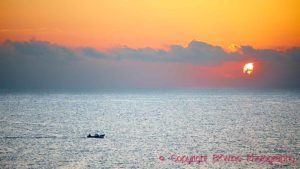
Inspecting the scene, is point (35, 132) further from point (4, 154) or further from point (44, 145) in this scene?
point (4, 154)

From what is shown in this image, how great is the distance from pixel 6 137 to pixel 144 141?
126 feet

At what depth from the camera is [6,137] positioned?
107625 millimetres

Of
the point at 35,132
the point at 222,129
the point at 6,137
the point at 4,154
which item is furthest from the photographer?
the point at 222,129

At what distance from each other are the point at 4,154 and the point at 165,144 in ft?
121

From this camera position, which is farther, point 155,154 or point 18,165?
point 155,154

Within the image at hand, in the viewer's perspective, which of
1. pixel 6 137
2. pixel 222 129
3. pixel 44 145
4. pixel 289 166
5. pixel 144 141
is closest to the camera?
pixel 289 166

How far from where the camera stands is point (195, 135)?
11375cm

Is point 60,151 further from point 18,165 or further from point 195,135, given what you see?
point 195,135

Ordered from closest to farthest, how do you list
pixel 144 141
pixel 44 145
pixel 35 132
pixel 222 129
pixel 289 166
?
pixel 289 166 → pixel 44 145 → pixel 144 141 → pixel 35 132 → pixel 222 129

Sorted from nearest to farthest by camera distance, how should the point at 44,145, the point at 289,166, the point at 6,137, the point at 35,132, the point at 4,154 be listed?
the point at 289,166 → the point at 4,154 → the point at 44,145 → the point at 6,137 → the point at 35,132

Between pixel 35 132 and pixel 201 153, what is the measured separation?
189ft

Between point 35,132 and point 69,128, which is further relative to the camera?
point 69,128

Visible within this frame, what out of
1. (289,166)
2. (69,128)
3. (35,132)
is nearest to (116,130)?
(69,128)

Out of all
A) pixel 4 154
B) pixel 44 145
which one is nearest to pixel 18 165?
pixel 4 154
